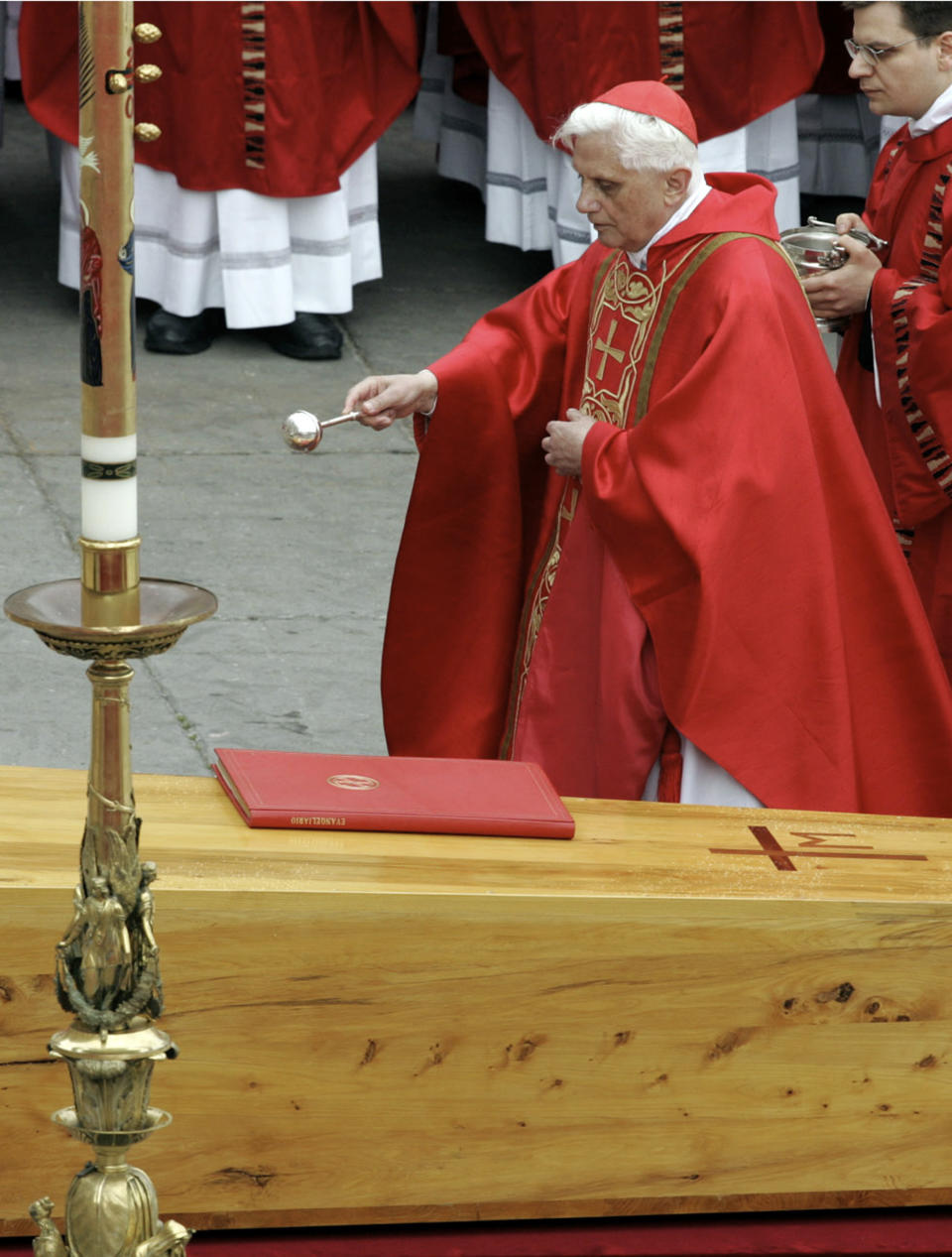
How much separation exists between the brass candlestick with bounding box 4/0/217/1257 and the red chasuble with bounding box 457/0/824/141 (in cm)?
564

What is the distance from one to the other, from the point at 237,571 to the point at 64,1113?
13.0 feet

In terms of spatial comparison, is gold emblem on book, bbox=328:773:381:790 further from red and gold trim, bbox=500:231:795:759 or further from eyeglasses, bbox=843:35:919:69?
eyeglasses, bbox=843:35:919:69

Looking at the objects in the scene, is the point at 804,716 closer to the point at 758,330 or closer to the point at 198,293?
the point at 758,330

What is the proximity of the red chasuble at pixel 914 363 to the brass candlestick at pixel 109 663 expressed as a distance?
2.44 metres

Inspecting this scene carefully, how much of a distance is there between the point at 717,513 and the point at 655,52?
156 inches

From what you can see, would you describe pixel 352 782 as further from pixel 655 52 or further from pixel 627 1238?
pixel 655 52

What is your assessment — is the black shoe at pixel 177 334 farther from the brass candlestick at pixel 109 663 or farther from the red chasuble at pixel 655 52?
the brass candlestick at pixel 109 663

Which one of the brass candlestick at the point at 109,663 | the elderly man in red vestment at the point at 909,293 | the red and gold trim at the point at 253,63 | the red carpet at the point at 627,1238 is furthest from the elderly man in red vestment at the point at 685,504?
the red and gold trim at the point at 253,63

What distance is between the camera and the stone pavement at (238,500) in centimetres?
469

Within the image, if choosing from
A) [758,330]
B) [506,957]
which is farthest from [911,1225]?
[758,330]

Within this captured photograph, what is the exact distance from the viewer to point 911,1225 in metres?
2.71

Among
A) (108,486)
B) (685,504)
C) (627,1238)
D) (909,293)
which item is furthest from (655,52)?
(108,486)

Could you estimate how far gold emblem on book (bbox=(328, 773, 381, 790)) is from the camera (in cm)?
281

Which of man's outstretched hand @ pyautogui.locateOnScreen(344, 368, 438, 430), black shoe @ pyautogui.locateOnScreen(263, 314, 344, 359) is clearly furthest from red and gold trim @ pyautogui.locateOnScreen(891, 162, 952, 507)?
black shoe @ pyautogui.locateOnScreen(263, 314, 344, 359)
